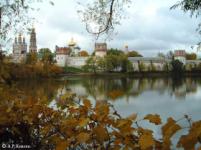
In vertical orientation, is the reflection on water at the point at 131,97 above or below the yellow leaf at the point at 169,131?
below

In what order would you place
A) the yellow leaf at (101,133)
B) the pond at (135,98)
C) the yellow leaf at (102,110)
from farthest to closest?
the pond at (135,98) → the yellow leaf at (102,110) → the yellow leaf at (101,133)

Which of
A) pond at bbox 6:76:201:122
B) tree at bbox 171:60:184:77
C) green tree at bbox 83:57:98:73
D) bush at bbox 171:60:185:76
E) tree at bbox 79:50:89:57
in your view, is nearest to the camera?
pond at bbox 6:76:201:122

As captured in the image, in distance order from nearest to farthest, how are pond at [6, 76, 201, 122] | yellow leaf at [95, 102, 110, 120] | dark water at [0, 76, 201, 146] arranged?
1. yellow leaf at [95, 102, 110, 120]
2. dark water at [0, 76, 201, 146]
3. pond at [6, 76, 201, 122]

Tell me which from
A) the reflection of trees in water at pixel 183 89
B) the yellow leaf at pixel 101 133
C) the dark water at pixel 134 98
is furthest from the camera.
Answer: the reflection of trees in water at pixel 183 89

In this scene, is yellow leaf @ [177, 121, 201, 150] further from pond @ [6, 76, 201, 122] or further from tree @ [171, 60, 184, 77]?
tree @ [171, 60, 184, 77]

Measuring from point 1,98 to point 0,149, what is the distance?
0.93 feet

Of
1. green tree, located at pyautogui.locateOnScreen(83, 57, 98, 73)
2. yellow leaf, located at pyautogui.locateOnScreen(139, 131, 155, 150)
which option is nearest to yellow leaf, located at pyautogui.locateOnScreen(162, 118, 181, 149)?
yellow leaf, located at pyautogui.locateOnScreen(139, 131, 155, 150)

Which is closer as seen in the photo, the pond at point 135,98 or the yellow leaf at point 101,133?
the yellow leaf at point 101,133

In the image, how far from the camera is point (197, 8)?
5359mm

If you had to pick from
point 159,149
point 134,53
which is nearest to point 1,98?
point 159,149

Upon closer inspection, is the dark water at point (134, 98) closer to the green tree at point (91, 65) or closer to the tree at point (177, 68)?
the green tree at point (91, 65)

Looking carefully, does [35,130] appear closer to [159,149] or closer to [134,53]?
[159,149]

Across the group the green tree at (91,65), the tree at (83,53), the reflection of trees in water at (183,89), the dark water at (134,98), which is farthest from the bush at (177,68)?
the dark water at (134,98)

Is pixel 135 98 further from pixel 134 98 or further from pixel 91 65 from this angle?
pixel 91 65
